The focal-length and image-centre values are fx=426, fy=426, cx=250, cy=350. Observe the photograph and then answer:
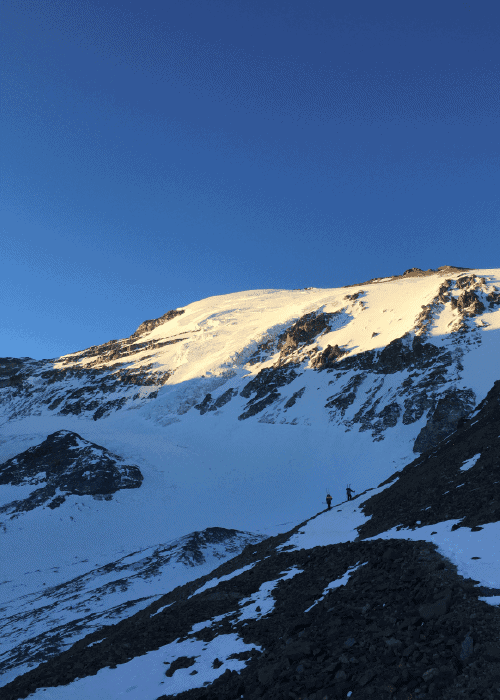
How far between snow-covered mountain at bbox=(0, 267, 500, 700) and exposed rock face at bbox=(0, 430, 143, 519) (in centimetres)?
22

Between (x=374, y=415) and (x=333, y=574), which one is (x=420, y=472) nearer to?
(x=333, y=574)

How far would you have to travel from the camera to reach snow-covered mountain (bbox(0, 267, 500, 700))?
1140 cm

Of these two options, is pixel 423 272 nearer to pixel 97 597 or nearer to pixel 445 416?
pixel 445 416

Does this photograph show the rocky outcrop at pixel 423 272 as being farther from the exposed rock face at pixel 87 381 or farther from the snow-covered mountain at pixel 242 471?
the exposed rock face at pixel 87 381

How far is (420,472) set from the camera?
70.9 ft

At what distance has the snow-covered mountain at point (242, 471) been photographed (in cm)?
1140

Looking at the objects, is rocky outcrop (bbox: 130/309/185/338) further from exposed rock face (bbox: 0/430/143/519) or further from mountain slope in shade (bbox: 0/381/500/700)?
mountain slope in shade (bbox: 0/381/500/700)

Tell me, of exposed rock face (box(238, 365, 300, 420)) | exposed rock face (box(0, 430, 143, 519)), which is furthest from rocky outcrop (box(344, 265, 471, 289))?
exposed rock face (box(0, 430, 143, 519))

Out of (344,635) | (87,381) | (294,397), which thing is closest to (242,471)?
(294,397)

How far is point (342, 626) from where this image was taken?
312 inches

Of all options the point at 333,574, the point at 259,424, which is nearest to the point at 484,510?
the point at 333,574

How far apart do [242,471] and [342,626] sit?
4286cm

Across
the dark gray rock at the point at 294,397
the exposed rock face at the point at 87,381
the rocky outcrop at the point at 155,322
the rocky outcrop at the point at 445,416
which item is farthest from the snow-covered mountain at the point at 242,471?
the rocky outcrop at the point at 155,322

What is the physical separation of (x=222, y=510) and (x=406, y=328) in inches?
1693
